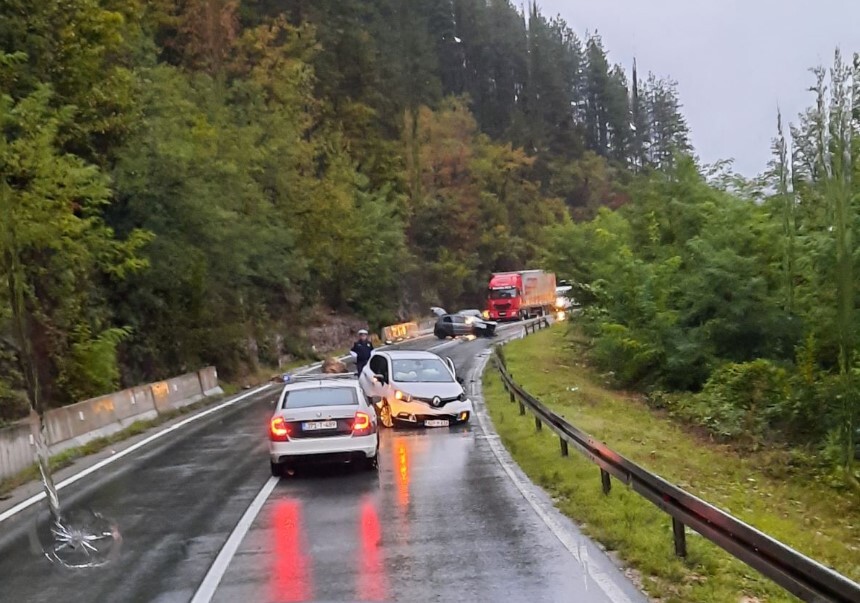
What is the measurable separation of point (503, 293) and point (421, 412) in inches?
2032

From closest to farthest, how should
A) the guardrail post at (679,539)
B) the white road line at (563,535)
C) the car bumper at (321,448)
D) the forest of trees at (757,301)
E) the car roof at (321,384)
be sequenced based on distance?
the white road line at (563,535)
the guardrail post at (679,539)
the car bumper at (321,448)
the car roof at (321,384)
the forest of trees at (757,301)

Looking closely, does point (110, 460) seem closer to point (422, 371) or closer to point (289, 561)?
point (422, 371)

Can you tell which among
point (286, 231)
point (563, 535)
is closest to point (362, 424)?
point (563, 535)

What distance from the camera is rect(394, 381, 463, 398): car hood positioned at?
20984 mm

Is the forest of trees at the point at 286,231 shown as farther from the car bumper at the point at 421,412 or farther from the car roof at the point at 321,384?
the car bumper at the point at 421,412

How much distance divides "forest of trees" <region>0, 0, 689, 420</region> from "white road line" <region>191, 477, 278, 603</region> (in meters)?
6.24

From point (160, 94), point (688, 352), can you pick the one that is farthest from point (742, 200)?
Answer: point (160, 94)

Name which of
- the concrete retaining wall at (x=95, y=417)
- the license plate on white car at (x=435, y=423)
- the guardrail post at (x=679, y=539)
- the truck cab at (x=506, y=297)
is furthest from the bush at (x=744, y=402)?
the truck cab at (x=506, y=297)

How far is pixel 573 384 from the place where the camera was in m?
31.2

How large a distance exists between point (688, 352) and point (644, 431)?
785 cm

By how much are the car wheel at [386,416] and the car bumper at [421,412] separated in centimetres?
13

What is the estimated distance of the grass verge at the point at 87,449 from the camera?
15477 millimetres

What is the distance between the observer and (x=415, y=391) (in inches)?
829

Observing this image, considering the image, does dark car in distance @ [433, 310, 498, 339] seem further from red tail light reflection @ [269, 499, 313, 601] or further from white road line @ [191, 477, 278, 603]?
red tail light reflection @ [269, 499, 313, 601]
